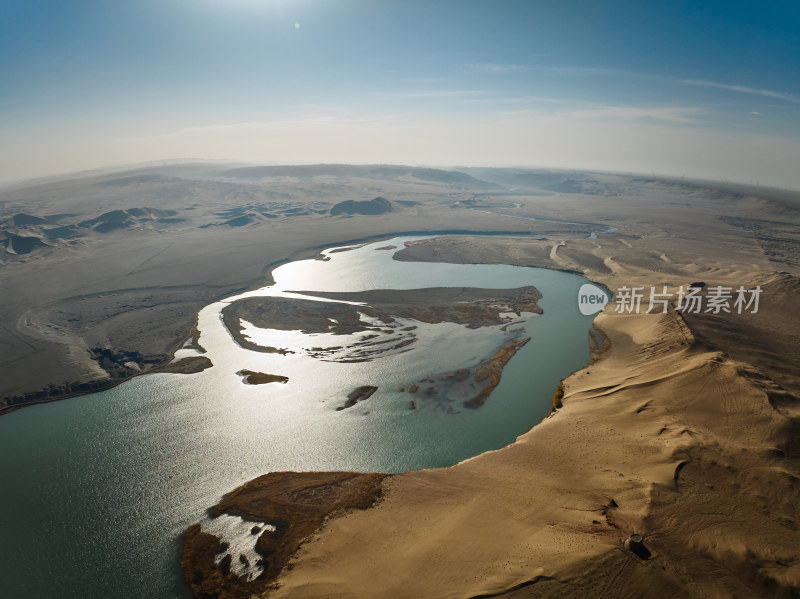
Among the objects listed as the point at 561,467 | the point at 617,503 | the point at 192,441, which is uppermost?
the point at 617,503

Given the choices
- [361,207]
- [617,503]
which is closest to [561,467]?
[617,503]

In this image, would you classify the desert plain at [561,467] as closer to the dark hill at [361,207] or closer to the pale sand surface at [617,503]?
the pale sand surface at [617,503]

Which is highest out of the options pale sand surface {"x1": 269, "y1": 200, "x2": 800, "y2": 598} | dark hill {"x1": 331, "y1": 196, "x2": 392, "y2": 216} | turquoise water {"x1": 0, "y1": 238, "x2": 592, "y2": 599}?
dark hill {"x1": 331, "y1": 196, "x2": 392, "y2": 216}

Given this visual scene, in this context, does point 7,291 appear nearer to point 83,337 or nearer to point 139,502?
point 83,337

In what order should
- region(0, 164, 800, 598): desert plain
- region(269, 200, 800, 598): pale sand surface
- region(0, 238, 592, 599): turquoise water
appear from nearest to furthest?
region(269, 200, 800, 598): pale sand surface < region(0, 164, 800, 598): desert plain < region(0, 238, 592, 599): turquoise water

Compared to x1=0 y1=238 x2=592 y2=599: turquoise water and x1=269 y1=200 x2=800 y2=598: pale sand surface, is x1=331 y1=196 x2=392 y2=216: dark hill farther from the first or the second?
x1=269 y1=200 x2=800 y2=598: pale sand surface

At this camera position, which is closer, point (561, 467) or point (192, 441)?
point (561, 467)

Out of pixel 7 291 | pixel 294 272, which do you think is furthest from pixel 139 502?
pixel 7 291

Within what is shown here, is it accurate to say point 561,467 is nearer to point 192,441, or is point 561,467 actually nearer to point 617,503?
point 617,503

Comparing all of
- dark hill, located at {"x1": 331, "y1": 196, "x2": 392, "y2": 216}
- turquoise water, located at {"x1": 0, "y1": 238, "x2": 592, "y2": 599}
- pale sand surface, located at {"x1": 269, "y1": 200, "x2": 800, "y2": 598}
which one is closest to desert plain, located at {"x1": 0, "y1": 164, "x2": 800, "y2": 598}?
pale sand surface, located at {"x1": 269, "y1": 200, "x2": 800, "y2": 598}
